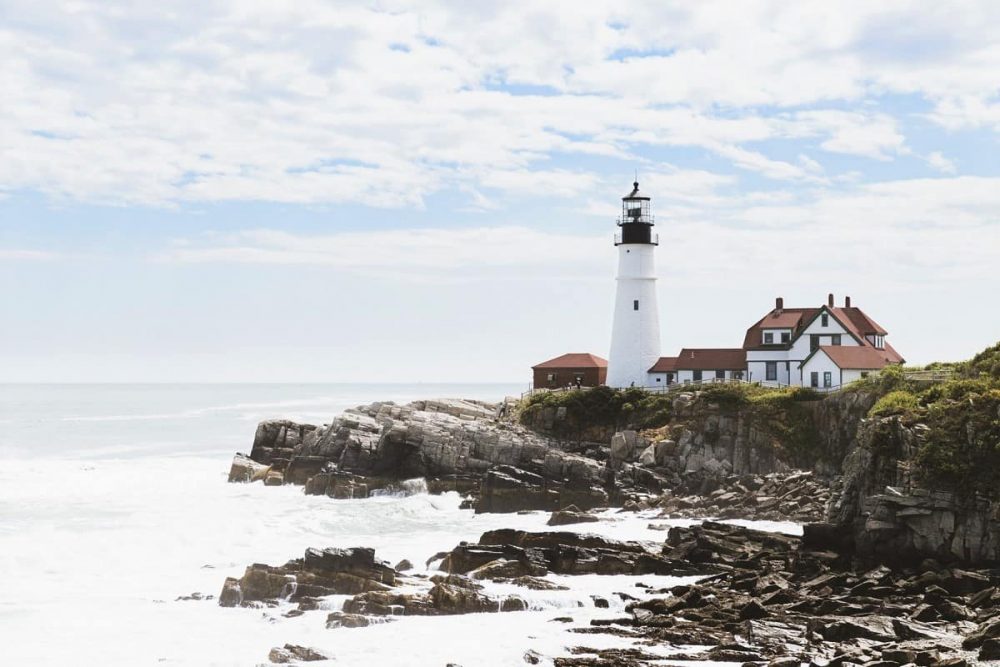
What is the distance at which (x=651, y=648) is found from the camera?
18578mm

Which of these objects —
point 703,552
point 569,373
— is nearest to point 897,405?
point 703,552

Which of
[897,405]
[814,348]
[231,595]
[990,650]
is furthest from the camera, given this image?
[814,348]

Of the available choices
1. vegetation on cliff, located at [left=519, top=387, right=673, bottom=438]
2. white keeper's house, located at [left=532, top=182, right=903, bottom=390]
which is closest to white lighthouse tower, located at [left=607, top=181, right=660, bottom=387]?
white keeper's house, located at [left=532, top=182, right=903, bottom=390]

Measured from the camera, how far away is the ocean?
1953 centimetres

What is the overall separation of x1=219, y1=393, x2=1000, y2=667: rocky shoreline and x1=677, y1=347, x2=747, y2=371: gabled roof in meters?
7.07

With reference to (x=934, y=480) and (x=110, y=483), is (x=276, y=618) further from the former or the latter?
(x=110, y=483)

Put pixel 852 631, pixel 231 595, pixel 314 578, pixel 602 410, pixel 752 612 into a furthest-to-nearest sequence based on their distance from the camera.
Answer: pixel 602 410 < pixel 314 578 < pixel 231 595 < pixel 752 612 < pixel 852 631

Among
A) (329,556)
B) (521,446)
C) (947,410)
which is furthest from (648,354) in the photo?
(329,556)

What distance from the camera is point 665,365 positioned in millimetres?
49750

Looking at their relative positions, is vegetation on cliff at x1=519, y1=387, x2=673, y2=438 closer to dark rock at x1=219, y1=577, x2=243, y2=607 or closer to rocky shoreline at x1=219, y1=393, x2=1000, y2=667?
rocky shoreline at x1=219, y1=393, x2=1000, y2=667

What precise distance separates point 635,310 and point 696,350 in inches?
137

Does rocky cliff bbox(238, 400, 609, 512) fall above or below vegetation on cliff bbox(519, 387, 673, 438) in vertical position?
below

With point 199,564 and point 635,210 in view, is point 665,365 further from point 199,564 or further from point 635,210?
point 199,564

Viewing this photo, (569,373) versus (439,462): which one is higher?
(569,373)
